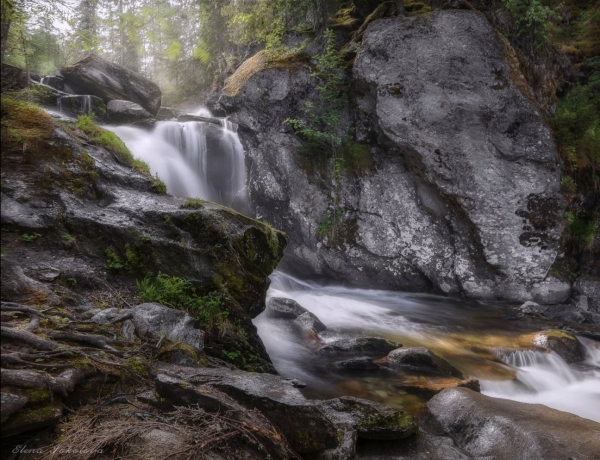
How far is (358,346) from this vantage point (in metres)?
7.55

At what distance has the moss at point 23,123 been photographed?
4.90 meters

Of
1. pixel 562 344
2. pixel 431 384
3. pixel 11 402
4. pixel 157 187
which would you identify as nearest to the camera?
pixel 11 402

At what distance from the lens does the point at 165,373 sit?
10.9ft

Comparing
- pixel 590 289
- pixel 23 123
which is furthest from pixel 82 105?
Result: pixel 590 289

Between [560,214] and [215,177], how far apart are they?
39.2 feet

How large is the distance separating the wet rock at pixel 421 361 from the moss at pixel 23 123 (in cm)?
680

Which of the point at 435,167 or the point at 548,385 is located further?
the point at 435,167

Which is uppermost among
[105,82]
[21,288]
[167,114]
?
[105,82]

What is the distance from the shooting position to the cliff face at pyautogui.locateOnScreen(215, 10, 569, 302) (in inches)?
432

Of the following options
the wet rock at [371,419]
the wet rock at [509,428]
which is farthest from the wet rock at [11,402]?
the wet rock at [509,428]

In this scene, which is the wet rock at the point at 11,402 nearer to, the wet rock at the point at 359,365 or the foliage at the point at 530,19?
the wet rock at the point at 359,365

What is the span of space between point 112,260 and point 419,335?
280 inches

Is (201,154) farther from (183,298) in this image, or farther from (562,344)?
(562,344)

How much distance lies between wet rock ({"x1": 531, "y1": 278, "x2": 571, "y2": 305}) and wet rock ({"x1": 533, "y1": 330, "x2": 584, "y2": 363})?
2.69 m
